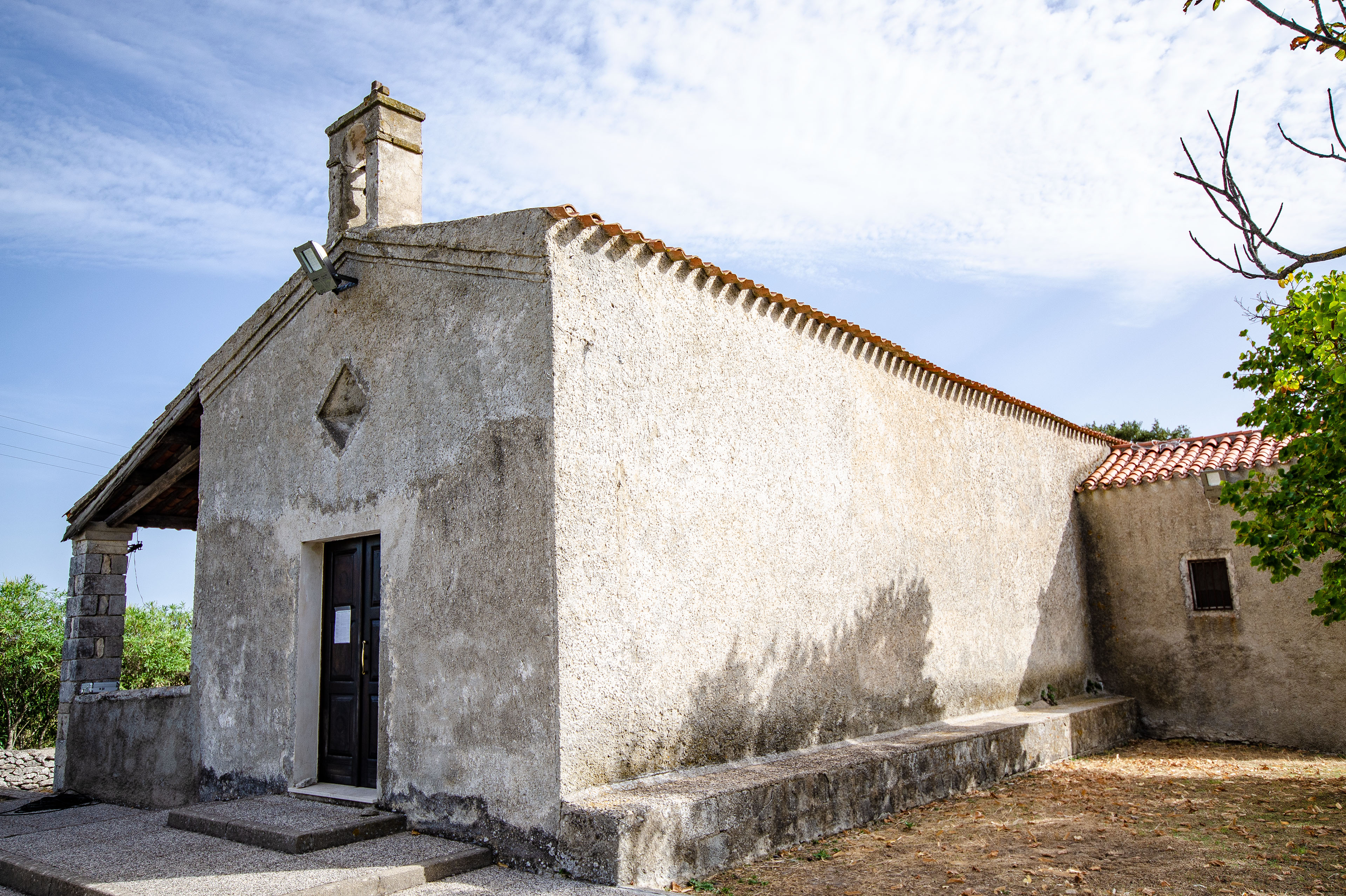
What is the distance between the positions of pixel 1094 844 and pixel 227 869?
583 centimetres

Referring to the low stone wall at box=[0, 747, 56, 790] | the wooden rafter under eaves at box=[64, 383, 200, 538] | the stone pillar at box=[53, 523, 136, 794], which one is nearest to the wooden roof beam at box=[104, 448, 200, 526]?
the wooden rafter under eaves at box=[64, 383, 200, 538]

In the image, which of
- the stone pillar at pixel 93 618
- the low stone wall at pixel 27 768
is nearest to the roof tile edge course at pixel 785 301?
the stone pillar at pixel 93 618

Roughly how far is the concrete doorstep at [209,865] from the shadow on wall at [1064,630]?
7971 millimetres

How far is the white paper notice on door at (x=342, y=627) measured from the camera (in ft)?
24.1

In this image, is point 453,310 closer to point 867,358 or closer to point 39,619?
point 867,358

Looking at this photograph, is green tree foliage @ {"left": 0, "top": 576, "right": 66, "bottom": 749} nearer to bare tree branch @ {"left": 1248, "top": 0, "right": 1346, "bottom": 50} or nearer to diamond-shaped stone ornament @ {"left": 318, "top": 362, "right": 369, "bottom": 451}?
diamond-shaped stone ornament @ {"left": 318, "top": 362, "right": 369, "bottom": 451}

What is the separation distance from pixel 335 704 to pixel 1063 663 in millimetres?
9256

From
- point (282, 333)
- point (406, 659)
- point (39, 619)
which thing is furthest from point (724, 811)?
point (39, 619)

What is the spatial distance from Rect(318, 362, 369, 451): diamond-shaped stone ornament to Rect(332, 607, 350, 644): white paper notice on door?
1.35 meters

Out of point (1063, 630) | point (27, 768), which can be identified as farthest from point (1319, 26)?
point (27, 768)

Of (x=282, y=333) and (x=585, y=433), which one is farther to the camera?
(x=282, y=333)

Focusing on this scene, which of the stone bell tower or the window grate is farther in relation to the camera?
the window grate

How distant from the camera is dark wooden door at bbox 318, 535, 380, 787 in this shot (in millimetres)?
7070

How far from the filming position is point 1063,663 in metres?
11.9
